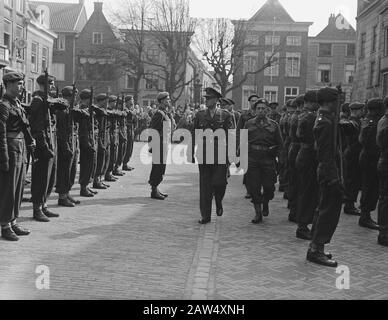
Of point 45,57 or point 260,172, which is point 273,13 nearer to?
point 45,57

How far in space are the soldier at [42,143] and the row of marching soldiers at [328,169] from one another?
322 cm

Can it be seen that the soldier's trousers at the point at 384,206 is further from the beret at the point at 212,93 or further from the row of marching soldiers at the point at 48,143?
the row of marching soldiers at the point at 48,143

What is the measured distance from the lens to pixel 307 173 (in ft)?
25.8

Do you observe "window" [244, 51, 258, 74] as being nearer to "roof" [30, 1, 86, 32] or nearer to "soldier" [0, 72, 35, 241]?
"roof" [30, 1, 86, 32]

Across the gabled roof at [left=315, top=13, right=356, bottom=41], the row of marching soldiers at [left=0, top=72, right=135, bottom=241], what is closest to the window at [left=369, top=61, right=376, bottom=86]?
the row of marching soldiers at [left=0, top=72, right=135, bottom=241]

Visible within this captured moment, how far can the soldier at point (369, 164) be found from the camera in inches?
365

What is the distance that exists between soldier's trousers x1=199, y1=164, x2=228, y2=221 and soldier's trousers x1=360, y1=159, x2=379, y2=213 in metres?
2.30

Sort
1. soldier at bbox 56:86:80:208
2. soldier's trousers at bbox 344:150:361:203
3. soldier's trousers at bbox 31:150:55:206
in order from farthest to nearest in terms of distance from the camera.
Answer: soldier's trousers at bbox 344:150:361:203, soldier at bbox 56:86:80:208, soldier's trousers at bbox 31:150:55:206

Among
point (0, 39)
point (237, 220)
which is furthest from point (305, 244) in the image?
point (0, 39)

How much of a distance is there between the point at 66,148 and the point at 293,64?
174ft

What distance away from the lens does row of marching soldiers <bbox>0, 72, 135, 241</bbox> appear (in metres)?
7.28

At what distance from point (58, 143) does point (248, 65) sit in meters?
49.2

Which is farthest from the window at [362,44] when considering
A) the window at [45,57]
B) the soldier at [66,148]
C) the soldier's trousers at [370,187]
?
the soldier at [66,148]

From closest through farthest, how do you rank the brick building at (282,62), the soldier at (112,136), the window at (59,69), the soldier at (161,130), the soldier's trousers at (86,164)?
the soldier's trousers at (86,164), the soldier at (161,130), the soldier at (112,136), the brick building at (282,62), the window at (59,69)
